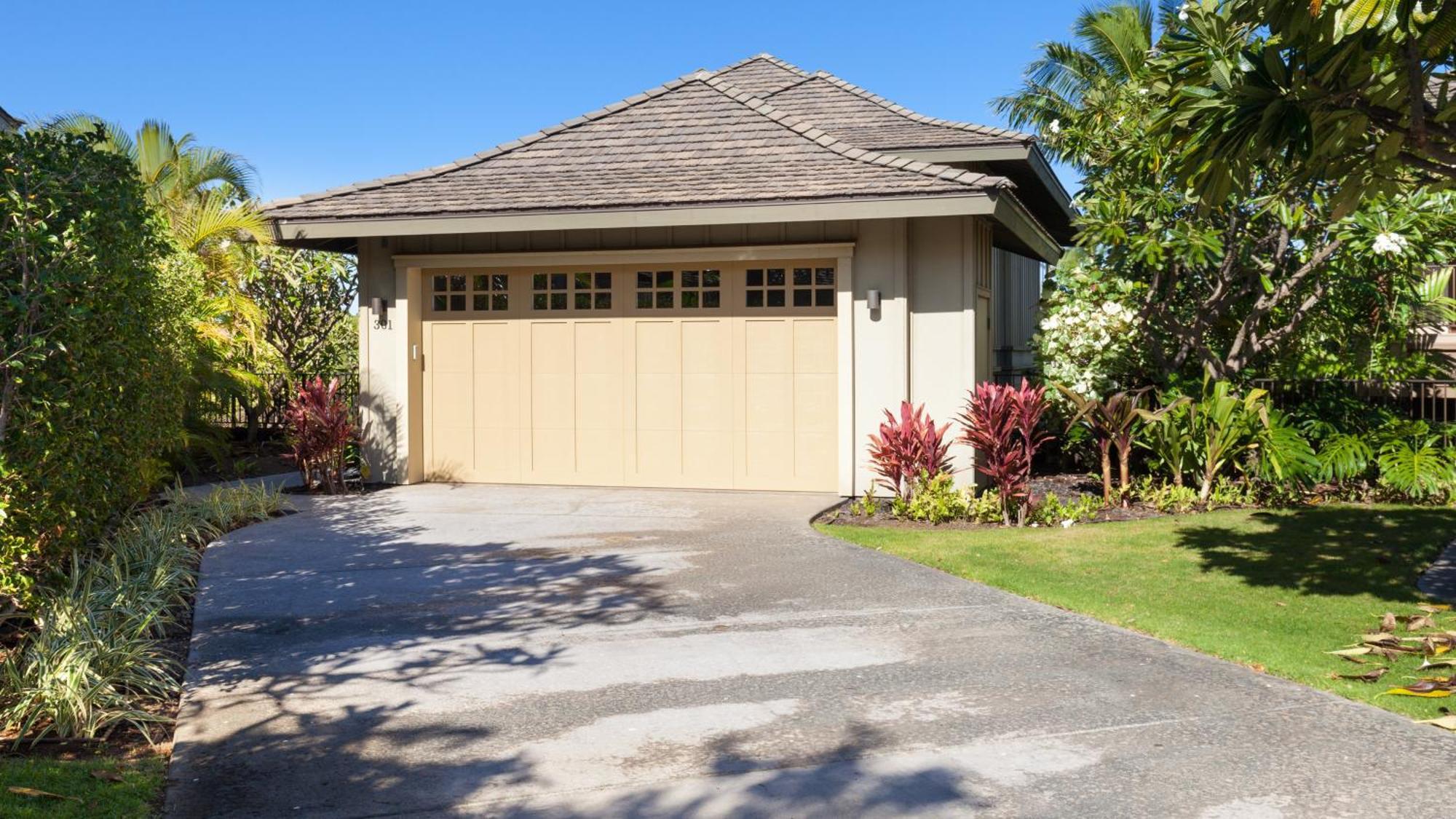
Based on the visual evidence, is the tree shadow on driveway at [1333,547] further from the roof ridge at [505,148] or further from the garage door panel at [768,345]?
the roof ridge at [505,148]

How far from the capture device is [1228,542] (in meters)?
9.57

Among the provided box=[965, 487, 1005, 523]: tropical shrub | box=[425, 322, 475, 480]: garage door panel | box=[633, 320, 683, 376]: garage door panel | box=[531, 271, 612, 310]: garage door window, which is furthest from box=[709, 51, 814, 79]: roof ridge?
box=[965, 487, 1005, 523]: tropical shrub

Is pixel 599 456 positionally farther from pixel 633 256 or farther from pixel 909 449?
pixel 909 449

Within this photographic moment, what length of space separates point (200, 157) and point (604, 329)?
1682cm

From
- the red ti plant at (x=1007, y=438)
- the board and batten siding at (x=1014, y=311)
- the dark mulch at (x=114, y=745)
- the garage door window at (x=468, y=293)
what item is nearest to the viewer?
the dark mulch at (x=114, y=745)

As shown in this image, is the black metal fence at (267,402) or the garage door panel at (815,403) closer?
the garage door panel at (815,403)

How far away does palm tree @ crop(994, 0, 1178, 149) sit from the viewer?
2433cm

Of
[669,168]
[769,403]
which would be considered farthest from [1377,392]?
[669,168]

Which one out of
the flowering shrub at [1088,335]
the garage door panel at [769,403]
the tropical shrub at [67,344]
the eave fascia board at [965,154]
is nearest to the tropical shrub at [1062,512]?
the flowering shrub at [1088,335]

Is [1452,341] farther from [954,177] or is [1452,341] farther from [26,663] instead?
[26,663]

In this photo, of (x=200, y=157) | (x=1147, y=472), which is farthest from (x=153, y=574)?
(x=200, y=157)

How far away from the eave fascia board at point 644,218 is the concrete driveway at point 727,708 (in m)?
4.11

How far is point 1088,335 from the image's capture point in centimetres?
1296

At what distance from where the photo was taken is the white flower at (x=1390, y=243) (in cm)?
1048
